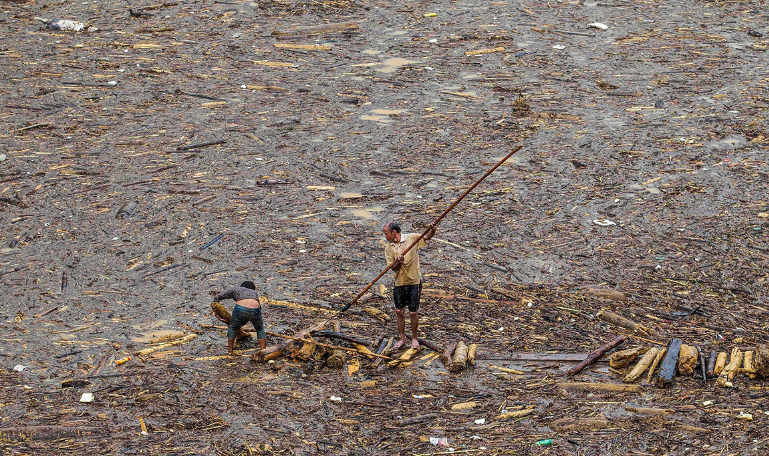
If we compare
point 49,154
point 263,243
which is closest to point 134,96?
point 49,154

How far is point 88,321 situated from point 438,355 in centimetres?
457

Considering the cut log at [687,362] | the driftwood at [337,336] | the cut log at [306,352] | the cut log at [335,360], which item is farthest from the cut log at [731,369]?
the cut log at [306,352]

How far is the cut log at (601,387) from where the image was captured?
9.04 metres

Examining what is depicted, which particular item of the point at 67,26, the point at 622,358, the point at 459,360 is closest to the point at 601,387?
the point at 622,358

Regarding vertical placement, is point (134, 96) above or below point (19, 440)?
above

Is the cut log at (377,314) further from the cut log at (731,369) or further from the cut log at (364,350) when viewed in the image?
the cut log at (731,369)

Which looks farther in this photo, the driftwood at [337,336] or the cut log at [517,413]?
the driftwood at [337,336]

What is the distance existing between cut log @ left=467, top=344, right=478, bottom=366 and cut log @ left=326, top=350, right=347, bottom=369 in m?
1.50

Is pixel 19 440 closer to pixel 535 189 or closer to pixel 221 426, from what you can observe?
pixel 221 426

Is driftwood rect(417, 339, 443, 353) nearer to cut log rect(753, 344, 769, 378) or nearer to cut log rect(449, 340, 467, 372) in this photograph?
cut log rect(449, 340, 467, 372)

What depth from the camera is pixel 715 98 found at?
16453 mm

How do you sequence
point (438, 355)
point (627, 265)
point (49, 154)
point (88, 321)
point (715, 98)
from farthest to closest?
1. point (715, 98)
2. point (49, 154)
3. point (627, 265)
4. point (88, 321)
5. point (438, 355)

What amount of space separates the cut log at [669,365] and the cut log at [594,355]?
0.61 m

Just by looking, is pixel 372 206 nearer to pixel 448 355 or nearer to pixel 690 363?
pixel 448 355
